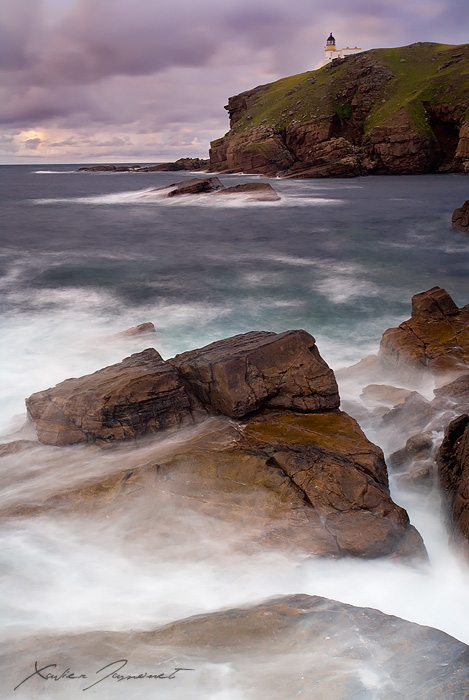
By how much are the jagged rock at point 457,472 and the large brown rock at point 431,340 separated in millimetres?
3617

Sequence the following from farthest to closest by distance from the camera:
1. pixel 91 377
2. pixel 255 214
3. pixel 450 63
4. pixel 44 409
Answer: pixel 450 63, pixel 255 214, pixel 91 377, pixel 44 409

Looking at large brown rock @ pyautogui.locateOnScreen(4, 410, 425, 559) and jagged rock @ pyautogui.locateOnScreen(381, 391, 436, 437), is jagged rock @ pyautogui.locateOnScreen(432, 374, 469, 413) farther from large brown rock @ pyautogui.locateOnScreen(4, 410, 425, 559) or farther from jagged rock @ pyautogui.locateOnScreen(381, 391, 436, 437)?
large brown rock @ pyautogui.locateOnScreen(4, 410, 425, 559)

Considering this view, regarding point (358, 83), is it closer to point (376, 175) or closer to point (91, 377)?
point (376, 175)

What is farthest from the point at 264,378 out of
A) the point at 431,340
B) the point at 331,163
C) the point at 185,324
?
the point at 331,163

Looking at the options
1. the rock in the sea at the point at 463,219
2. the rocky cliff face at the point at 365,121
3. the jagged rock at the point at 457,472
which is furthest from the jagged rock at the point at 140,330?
the rocky cliff face at the point at 365,121

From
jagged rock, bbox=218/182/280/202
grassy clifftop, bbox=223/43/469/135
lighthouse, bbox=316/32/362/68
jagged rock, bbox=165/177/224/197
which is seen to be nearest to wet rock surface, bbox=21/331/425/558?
jagged rock, bbox=218/182/280/202

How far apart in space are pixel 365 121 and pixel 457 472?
321 feet

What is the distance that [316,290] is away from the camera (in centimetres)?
2164

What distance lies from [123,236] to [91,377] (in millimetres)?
26768

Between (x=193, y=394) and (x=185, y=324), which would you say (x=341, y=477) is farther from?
(x=185, y=324)

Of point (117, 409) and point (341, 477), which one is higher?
point (117, 409)

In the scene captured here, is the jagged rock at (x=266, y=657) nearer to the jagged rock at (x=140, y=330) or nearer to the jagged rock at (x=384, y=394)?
the jagged rock at (x=384, y=394)

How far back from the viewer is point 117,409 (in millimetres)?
8617

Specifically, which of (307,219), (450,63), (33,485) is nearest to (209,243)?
(307,219)
